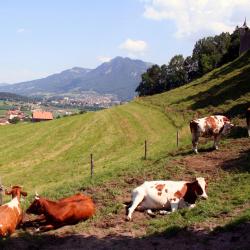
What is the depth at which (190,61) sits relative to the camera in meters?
136

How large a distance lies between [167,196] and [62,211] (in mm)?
3568

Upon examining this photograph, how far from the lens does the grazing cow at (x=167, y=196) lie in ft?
53.0

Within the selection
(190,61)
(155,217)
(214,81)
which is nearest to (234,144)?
(155,217)

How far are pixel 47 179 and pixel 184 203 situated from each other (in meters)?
20.3

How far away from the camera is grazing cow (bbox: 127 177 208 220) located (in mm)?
16156

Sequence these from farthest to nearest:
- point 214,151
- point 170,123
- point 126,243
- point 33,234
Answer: point 170,123
point 214,151
point 33,234
point 126,243

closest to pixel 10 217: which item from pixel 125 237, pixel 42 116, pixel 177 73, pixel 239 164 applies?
pixel 125 237

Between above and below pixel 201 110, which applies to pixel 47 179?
below

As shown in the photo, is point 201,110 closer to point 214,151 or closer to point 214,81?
point 214,81

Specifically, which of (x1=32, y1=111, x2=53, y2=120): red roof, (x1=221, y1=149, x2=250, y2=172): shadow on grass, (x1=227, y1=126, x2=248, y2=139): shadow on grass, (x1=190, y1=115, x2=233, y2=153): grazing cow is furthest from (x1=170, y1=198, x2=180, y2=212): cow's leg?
(x1=32, y1=111, x2=53, y2=120): red roof

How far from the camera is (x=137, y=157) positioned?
118 feet

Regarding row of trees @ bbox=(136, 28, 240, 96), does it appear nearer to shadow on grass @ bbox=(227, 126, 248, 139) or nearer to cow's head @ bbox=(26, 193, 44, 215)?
shadow on grass @ bbox=(227, 126, 248, 139)

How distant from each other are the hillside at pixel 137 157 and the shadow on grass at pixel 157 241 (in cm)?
22

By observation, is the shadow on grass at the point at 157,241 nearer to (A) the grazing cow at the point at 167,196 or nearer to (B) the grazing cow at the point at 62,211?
(B) the grazing cow at the point at 62,211
